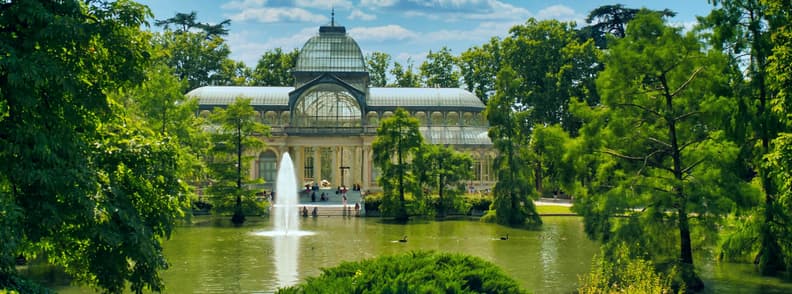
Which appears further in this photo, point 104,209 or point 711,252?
point 711,252

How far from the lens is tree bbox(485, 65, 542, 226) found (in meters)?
47.0

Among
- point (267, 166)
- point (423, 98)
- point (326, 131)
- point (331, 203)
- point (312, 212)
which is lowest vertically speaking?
point (312, 212)

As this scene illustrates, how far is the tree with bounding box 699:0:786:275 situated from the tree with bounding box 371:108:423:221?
27.0 metres

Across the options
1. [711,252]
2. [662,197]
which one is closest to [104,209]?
[662,197]

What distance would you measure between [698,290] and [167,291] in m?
16.1

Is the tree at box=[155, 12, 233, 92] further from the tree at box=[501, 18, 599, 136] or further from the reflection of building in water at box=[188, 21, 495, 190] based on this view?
the tree at box=[501, 18, 599, 136]

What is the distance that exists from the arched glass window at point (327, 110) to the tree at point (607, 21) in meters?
24.4

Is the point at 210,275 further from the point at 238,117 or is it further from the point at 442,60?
the point at 442,60

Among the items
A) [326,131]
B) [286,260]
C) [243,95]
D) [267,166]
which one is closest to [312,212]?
[326,131]

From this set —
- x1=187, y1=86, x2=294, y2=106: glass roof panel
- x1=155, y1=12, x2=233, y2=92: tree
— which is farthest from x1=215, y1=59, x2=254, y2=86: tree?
x1=187, y1=86, x2=294, y2=106: glass roof panel

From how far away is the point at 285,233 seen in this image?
135 feet

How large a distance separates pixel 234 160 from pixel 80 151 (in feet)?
126

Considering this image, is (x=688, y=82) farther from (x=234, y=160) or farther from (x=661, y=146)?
(x=234, y=160)

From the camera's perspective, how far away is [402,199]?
166 feet
